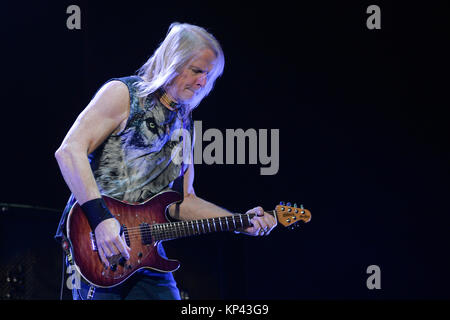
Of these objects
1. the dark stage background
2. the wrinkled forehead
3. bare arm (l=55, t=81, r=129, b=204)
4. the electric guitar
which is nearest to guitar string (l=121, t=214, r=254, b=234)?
the electric guitar

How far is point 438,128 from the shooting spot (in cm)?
423

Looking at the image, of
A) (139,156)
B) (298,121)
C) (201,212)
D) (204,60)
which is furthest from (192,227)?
(298,121)

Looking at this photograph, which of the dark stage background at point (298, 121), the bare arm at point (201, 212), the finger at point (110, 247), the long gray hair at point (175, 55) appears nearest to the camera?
the finger at point (110, 247)

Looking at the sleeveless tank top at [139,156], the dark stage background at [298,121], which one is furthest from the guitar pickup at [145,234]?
the dark stage background at [298,121]

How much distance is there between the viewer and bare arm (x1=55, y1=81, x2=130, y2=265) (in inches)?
77.7

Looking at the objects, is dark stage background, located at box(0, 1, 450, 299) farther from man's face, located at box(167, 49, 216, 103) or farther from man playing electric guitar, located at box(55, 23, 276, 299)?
man's face, located at box(167, 49, 216, 103)

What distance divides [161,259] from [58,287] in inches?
52.4

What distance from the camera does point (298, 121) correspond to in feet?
14.3

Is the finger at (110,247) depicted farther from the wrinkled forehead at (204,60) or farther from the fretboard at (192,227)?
the wrinkled forehead at (204,60)

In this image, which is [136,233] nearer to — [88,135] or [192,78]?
[88,135]

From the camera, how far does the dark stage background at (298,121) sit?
13.0 ft

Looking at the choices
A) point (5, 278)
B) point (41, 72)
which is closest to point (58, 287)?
point (5, 278)

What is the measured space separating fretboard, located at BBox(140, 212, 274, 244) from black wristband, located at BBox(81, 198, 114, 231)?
0.25m

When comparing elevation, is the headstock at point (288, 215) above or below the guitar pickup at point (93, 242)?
above
